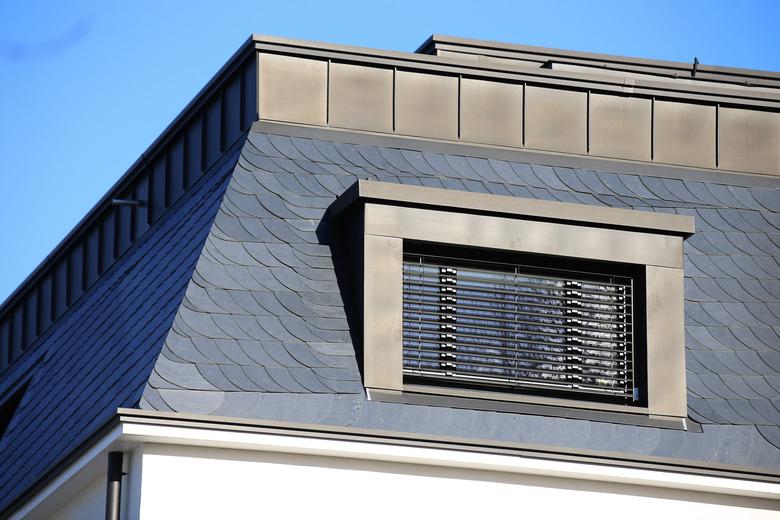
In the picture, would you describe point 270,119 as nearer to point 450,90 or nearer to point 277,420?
point 450,90

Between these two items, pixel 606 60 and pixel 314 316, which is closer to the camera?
pixel 314 316

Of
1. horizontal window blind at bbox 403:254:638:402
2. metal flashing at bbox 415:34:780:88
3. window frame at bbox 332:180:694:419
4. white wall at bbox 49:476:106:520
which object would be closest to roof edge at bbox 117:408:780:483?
window frame at bbox 332:180:694:419

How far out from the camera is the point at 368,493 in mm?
15523

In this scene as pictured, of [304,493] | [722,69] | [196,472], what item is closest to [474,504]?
[304,493]

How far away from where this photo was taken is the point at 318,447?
1510 cm

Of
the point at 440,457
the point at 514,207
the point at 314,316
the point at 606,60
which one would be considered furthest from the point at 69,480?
the point at 606,60

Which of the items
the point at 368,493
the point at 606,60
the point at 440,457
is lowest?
the point at 368,493

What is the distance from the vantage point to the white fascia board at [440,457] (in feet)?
48.6

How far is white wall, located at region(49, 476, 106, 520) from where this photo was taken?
1612cm

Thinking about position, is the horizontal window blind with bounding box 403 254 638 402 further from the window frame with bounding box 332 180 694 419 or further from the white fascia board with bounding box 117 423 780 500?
the white fascia board with bounding box 117 423 780 500

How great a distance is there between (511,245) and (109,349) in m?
4.22

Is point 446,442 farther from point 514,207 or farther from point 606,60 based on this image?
point 606,60

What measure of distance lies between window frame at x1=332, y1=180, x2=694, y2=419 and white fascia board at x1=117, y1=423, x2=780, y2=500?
0.79 metres

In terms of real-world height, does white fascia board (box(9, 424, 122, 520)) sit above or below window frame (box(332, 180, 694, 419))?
below
